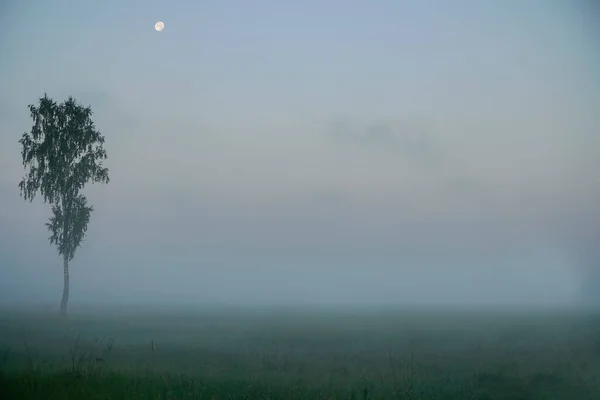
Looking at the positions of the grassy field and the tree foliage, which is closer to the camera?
the grassy field

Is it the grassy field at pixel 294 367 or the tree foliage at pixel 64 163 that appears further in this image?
the tree foliage at pixel 64 163

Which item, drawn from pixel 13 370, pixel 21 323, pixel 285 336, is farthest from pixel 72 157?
pixel 13 370

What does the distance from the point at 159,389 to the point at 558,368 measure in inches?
700

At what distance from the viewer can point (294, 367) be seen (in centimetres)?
2462

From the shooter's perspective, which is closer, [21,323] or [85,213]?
[21,323]

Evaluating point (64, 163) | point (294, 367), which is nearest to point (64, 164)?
point (64, 163)

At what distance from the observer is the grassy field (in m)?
18.1

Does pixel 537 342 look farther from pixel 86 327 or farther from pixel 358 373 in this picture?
pixel 86 327

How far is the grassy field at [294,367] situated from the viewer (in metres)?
18.1

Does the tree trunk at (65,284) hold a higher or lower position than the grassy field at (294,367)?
higher

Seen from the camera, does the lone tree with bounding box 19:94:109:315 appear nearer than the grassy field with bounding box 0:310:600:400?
No

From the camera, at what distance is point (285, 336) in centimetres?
4150

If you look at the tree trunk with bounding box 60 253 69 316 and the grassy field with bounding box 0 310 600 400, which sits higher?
the tree trunk with bounding box 60 253 69 316

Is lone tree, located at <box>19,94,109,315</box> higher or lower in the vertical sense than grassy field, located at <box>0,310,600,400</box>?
higher
